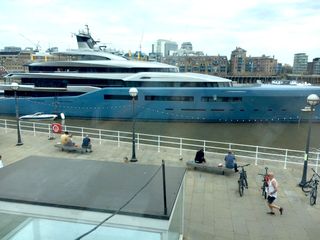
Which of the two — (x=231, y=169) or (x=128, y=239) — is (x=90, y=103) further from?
(x=128, y=239)

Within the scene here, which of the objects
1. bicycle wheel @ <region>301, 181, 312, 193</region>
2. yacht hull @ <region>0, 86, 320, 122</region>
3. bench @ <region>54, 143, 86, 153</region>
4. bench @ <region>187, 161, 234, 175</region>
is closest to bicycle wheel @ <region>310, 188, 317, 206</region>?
bicycle wheel @ <region>301, 181, 312, 193</region>

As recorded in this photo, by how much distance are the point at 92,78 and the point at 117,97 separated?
216 cm

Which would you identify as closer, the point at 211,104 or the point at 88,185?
the point at 88,185

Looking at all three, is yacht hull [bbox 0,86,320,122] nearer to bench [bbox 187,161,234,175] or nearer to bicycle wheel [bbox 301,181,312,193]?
bench [bbox 187,161,234,175]

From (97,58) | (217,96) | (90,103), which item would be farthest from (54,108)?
(217,96)

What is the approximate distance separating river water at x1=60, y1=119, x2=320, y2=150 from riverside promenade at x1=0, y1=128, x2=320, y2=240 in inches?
259

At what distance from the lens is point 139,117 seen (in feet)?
60.8

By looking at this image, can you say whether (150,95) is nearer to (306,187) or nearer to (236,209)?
(306,187)

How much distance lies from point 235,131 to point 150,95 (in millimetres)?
5309

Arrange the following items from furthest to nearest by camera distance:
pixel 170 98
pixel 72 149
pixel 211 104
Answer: pixel 170 98 < pixel 211 104 < pixel 72 149

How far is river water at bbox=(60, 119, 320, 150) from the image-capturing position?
13547 mm

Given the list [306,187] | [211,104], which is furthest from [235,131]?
[306,187]

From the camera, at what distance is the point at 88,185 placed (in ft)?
9.46

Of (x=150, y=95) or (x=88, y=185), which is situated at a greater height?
(x=88, y=185)
